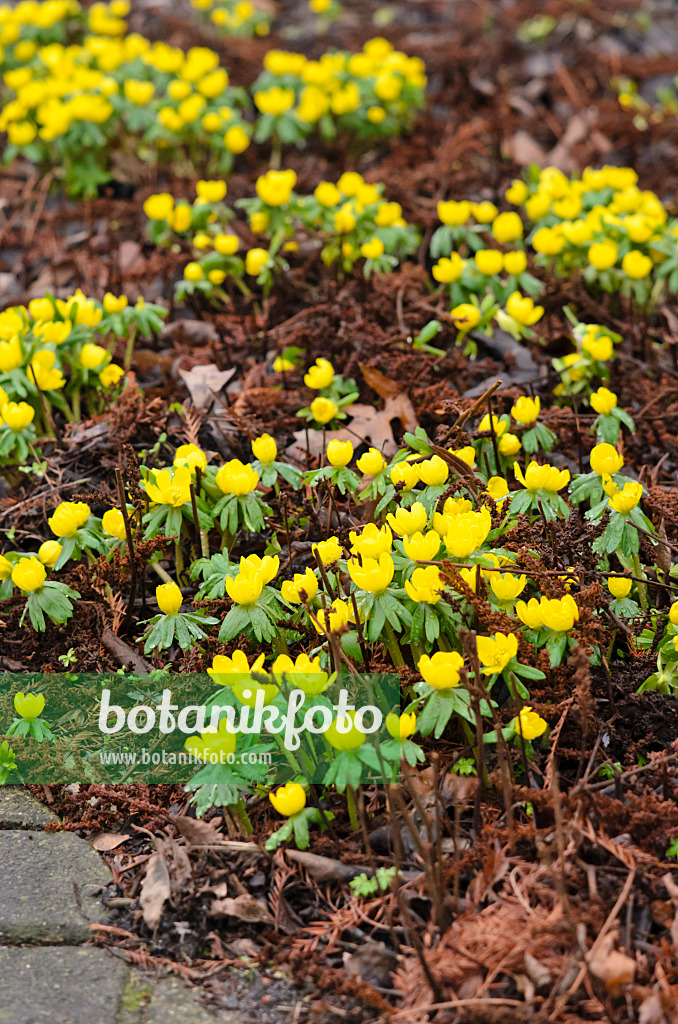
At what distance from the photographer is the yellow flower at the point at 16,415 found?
282 cm

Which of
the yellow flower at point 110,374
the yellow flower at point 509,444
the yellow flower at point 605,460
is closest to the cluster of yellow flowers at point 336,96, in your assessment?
the yellow flower at point 110,374

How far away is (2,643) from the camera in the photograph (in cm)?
269

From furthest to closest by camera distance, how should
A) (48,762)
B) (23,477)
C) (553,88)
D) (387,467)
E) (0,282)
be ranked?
(553,88) → (0,282) → (23,477) → (387,467) → (48,762)

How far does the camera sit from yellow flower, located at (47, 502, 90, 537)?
8.32 ft

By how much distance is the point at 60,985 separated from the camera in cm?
181

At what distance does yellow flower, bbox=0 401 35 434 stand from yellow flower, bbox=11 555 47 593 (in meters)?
0.59

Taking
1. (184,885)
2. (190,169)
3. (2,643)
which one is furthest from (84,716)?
(190,169)

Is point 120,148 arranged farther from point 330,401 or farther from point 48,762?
point 48,762

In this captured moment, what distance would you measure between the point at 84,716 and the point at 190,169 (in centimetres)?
340

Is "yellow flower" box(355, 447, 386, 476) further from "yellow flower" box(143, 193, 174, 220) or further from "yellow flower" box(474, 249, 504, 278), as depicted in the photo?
"yellow flower" box(143, 193, 174, 220)

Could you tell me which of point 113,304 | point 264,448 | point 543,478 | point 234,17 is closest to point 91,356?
point 113,304

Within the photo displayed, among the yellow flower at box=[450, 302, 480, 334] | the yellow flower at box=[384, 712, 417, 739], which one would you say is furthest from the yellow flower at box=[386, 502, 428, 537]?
the yellow flower at box=[450, 302, 480, 334]

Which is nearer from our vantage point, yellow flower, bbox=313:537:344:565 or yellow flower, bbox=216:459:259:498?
yellow flower, bbox=313:537:344:565

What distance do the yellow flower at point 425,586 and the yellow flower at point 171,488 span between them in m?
0.78
